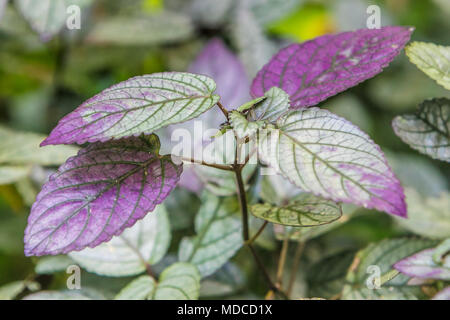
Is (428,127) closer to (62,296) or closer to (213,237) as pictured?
(213,237)

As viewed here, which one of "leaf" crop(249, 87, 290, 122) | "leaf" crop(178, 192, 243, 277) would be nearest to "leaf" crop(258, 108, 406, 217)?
"leaf" crop(249, 87, 290, 122)

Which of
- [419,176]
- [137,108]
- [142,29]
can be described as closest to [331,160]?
[137,108]

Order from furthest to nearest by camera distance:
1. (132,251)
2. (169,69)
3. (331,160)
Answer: (169,69), (132,251), (331,160)

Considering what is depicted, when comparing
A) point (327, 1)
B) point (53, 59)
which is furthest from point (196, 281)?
point (327, 1)

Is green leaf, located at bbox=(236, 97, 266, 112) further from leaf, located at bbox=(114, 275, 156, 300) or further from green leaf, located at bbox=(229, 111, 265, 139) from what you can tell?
leaf, located at bbox=(114, 275, 156, 300)
